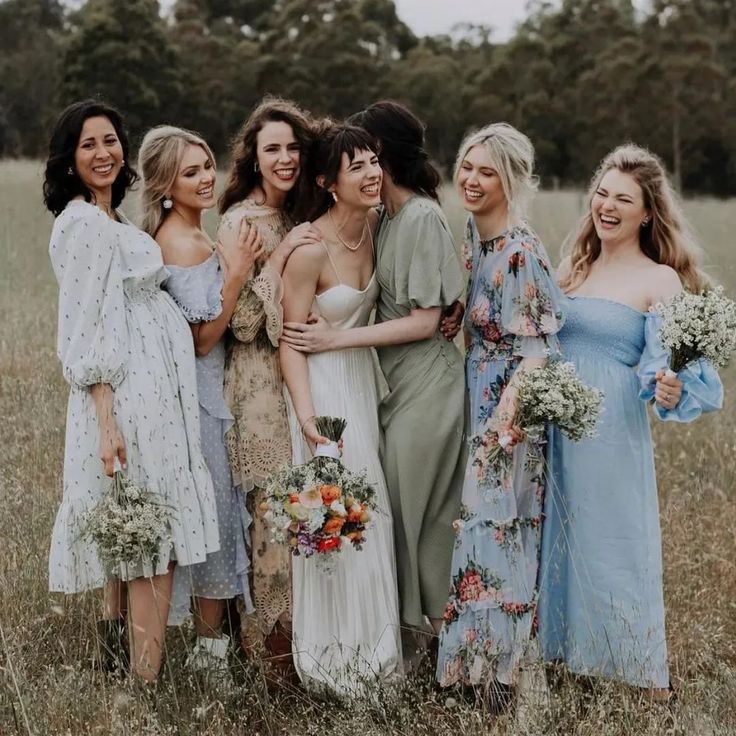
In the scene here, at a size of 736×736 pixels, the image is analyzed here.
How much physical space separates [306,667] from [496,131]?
2.36 meters

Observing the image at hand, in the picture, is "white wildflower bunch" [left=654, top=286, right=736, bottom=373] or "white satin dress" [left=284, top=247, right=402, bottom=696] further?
"white satin dress" [left=284, top=247, right=402, bottom=696]

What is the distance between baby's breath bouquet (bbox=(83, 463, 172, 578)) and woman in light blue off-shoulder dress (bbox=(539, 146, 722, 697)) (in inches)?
65.2

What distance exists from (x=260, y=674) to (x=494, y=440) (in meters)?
1.32

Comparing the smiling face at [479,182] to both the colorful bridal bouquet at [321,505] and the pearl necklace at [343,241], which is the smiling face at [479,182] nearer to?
the pearl necklace at [343,241]

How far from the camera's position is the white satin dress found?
4.03 metres

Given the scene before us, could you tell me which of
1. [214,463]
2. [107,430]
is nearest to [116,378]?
[107,430]

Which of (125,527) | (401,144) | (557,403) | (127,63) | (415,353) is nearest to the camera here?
(125,527)

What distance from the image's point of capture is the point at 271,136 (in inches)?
162

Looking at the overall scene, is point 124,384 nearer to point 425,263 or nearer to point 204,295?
point 204,295

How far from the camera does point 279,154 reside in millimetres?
4121

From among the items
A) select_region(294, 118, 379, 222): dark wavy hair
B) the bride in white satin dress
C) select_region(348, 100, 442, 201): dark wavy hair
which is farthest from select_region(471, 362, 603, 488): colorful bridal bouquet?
select_region(294, 118, 379, 222): dark wavy hair

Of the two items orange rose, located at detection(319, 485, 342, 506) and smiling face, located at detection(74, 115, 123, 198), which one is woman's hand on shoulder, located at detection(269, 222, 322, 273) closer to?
smiling face, located at detection(74, 115, 123, 198)

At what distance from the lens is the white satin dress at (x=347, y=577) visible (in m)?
4.03

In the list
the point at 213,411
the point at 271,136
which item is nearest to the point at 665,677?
the point at 213,411
